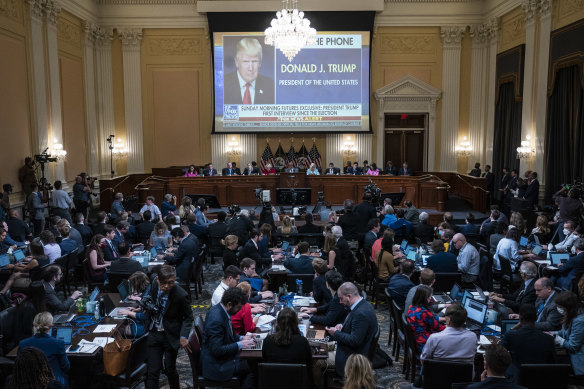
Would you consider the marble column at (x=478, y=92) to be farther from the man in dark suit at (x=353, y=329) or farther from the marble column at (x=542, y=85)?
the man in dark suit at (x=353, y=329)

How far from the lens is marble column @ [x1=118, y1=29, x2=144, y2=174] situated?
62.3ft

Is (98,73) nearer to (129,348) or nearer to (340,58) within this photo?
(340,58)

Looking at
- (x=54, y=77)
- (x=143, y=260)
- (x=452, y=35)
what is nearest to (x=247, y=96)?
(x=54, y=77)

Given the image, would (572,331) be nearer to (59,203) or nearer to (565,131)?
(565,131)

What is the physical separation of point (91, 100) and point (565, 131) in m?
14.6

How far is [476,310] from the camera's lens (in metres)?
5.42

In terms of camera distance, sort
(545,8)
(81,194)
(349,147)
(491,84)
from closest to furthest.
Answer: (81,194), (545,8), (491,84), (349,147)

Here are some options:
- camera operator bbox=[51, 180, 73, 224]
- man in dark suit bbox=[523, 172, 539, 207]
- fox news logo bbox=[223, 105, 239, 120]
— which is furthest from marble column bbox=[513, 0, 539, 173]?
camera operator bbox=[51, 180, 73, 224]

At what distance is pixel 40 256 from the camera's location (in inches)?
295

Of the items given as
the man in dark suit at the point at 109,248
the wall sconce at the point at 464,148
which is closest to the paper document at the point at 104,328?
the man in dark suit at the point at 109,248

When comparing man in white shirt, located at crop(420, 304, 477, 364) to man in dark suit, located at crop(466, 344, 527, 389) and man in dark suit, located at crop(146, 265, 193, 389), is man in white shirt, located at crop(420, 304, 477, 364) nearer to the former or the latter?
man in dark suit, located at crop(466, 344, 527, 389)

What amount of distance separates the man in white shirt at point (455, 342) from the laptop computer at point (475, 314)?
0.65 m

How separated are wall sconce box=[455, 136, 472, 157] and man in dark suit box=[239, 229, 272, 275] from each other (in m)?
13.0

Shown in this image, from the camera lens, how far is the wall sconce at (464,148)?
63.4 feet
